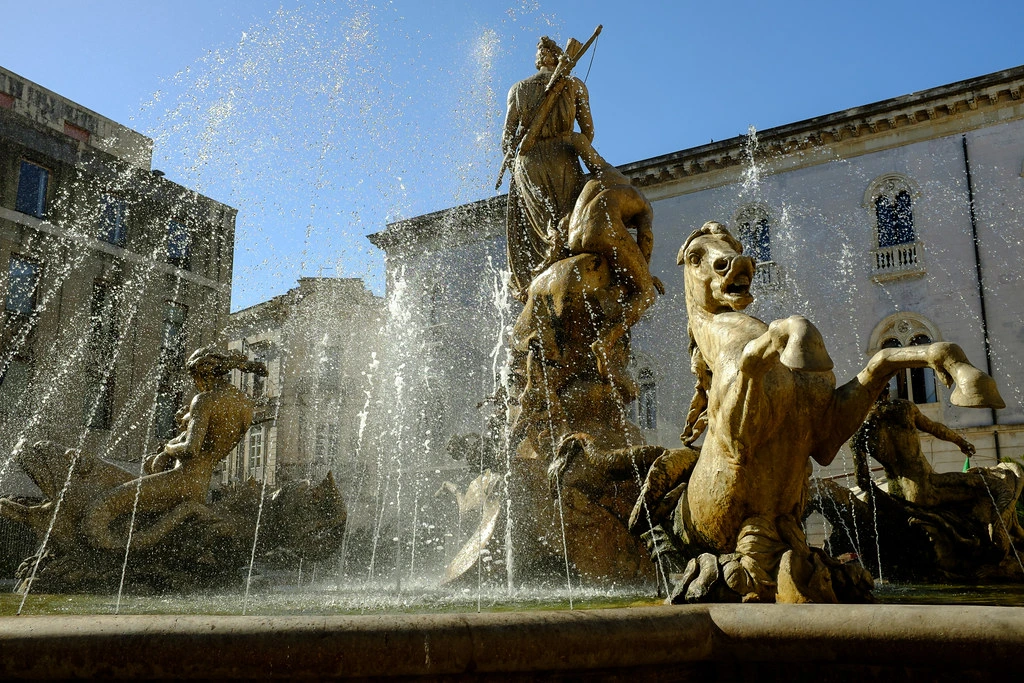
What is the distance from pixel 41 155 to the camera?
27094 millimetres

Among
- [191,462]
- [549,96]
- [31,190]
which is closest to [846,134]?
[549,96]

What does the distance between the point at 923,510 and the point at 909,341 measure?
63.8 feet

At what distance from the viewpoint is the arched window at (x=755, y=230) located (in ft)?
84.8

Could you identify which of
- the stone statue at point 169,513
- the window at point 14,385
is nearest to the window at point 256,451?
the window at point 14,385

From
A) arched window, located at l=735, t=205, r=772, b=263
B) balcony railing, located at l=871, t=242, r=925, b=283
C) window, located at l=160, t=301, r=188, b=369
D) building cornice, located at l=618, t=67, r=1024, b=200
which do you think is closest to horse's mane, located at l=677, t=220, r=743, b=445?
balcony railing, located at l=871, t=242, r=925, b=283

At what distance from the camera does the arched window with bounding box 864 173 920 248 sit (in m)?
24.0

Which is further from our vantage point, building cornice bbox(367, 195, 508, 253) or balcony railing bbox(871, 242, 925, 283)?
building cornice bbox(367, 195, 508, 253)

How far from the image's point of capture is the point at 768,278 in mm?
25234

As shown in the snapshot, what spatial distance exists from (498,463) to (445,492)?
0.94m

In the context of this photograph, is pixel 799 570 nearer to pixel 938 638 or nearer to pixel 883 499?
pixel 938 638

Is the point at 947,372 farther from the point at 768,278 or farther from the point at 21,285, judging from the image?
the point at 21,285

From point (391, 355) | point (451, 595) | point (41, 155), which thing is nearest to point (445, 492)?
point (451, 595)

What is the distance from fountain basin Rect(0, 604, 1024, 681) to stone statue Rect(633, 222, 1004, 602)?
2.15 ft

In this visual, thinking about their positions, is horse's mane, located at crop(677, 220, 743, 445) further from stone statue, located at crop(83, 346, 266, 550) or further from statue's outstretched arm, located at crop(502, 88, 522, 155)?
stone statue, located at crop(83, 346, 266, 550)
